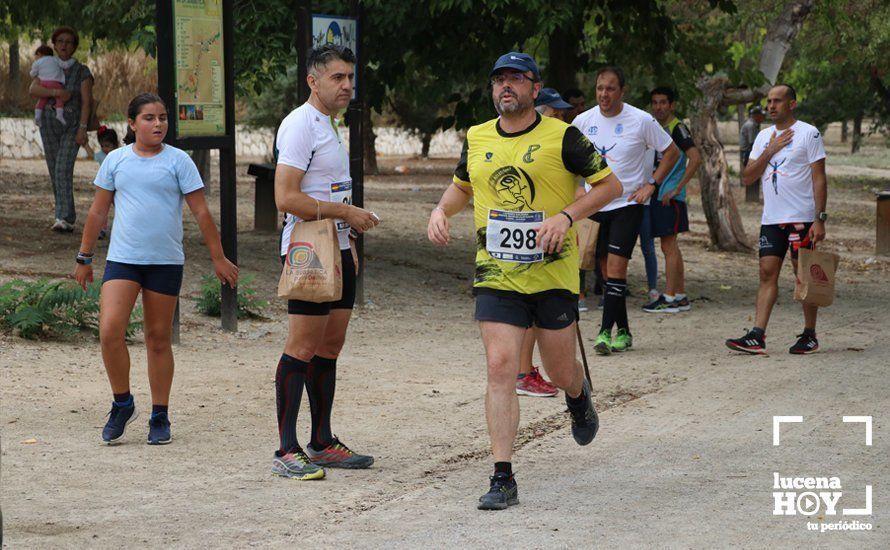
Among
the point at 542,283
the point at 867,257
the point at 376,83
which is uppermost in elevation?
the point at 376,83

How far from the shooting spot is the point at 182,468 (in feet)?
21.4

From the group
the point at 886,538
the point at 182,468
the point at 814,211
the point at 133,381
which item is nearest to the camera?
the point at 886,538

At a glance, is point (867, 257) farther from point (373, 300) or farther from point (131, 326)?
point (131, 326)

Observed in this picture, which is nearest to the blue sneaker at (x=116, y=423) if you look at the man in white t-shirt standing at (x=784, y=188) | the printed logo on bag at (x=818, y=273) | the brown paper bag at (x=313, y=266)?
the brown paper bag at (x=313, y=266)

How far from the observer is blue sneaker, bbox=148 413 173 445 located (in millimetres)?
7043

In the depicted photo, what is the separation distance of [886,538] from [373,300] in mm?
8021

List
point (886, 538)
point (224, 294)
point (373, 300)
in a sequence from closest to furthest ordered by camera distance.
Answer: point (886, 538)
point (224, 294)
point (373, 300)

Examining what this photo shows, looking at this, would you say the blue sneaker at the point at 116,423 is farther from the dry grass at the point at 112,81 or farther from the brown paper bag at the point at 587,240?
the dry grass at the point at 112,81

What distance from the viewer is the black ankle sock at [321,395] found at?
6.58 m

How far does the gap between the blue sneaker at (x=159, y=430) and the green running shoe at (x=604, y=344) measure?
13.0ft

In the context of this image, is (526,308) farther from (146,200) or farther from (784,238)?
(784,238)

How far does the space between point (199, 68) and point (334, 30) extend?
6.36 ft

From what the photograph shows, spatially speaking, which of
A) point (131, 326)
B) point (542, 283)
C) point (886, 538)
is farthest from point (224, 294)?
point (886, 538)

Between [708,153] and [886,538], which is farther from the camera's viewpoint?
[708,153]
